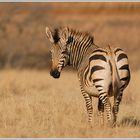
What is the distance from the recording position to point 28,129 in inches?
377

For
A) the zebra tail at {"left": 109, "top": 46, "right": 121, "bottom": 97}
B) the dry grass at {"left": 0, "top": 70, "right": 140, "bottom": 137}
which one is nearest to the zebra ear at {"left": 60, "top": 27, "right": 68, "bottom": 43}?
the zebra tail at {"left": 109, "top": 46, "right": 121, "bottom": 97}

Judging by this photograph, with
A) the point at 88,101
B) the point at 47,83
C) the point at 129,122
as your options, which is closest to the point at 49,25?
the point at 47,83

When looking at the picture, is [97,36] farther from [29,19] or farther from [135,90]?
[135,90]

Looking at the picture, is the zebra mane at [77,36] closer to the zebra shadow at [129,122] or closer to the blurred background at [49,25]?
the zebra shadow at [129,122]

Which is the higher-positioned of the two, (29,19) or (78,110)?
(29,19)

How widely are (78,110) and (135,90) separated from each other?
4.12 m

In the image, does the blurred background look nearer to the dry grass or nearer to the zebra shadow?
the dry grass

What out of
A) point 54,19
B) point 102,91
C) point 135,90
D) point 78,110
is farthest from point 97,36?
point 102,91

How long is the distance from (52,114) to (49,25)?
2217cm

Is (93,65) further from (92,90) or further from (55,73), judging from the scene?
(55,73)

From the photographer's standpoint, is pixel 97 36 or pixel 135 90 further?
pixel 97 36

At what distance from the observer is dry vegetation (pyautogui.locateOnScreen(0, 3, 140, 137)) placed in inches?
379

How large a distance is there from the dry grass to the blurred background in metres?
8.33

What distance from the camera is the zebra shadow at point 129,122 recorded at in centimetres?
980
